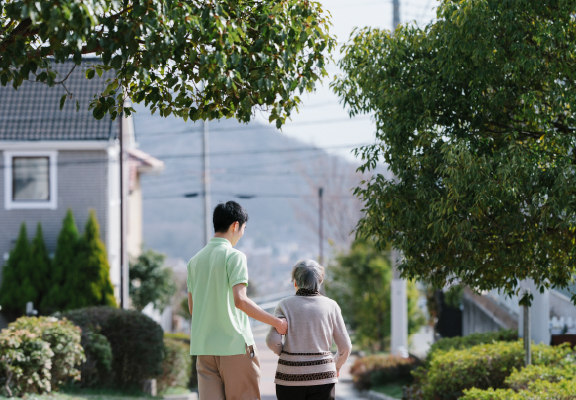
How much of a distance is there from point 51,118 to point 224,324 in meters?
16.1

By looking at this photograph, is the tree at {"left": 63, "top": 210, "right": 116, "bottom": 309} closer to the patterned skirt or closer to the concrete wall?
the concrete wall

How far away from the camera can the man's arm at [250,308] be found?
392cm

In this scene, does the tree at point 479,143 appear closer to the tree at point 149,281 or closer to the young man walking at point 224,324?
the young man walking at point 224,324

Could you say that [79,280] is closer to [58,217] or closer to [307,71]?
[58,217]

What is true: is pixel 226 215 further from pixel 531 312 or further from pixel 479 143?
pixel 531 312

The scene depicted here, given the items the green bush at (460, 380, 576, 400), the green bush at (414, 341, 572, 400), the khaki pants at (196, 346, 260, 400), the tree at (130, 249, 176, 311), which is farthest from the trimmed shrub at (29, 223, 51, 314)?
the khaki pants at (196, 346, 260, 400)

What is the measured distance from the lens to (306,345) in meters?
4.11

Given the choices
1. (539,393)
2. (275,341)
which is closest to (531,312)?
(539,393)

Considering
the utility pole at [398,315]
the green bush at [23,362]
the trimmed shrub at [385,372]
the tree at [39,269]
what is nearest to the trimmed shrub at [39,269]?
the tree at [39,269]

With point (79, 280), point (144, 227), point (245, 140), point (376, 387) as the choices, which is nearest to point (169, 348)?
point (376, 387)

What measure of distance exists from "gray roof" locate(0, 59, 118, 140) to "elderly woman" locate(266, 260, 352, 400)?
14904 millimetres

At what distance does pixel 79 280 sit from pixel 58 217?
6.91 ft

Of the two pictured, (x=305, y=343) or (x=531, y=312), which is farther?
(x=531, y=312)

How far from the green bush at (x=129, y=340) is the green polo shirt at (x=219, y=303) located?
734 centimetres
